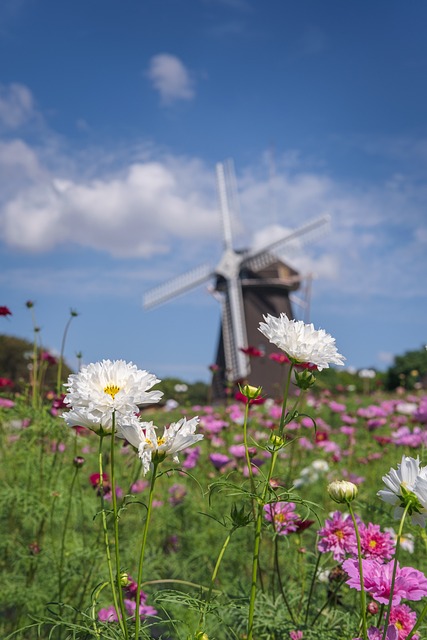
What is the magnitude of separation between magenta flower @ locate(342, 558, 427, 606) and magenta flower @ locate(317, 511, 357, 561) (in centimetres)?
24

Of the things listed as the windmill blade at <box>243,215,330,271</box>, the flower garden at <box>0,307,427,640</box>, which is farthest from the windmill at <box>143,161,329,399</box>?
the flower garden at <box>0,307,427,640</box>

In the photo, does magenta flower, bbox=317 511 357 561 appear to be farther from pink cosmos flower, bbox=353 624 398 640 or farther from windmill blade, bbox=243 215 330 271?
windmill blade, bbox=243 215 330 271

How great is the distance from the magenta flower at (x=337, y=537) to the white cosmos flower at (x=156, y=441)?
0.59 meters

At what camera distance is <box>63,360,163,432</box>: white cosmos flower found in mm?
1099

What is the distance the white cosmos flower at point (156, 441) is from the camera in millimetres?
1076

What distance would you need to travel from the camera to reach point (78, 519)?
11.7 ft

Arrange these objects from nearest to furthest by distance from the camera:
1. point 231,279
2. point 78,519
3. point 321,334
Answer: point 321,334
point 78,519
point 231,279

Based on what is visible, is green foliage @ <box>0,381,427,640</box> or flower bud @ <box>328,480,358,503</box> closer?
flower bud @ <box>328,480,358,503</box>

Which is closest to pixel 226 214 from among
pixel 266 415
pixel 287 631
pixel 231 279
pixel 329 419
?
pixel 231 279

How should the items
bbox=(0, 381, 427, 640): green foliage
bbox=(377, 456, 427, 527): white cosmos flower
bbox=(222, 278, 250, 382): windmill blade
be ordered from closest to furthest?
bbox=(377, 456, 427, 527): white cosmos flower → bbox=(0, 381, 427, 640): green foliage → bbox=(222, 278, 250, 382): windmill blade

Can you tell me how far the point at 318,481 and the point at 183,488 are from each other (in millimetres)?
1125

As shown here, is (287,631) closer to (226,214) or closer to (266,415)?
(266,415)

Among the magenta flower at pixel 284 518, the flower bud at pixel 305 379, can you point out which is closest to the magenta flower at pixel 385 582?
the flower bud at pixel 305 379

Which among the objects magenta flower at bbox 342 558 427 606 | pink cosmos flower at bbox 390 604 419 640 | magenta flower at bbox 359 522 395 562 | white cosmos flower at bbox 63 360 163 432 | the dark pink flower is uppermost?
the dark pink flower
